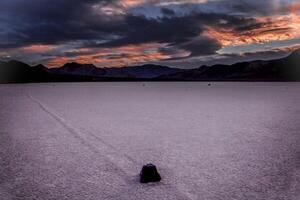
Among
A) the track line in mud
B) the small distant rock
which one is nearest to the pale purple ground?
the track line in mud

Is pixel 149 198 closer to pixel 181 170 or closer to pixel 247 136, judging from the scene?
pixel 181 170

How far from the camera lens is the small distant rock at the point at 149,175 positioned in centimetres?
542

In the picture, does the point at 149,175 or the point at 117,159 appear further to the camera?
the point at 117,159

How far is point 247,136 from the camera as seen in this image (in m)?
9.60

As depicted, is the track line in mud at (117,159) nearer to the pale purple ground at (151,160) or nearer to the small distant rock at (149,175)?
the pale purple ground at (151,160)

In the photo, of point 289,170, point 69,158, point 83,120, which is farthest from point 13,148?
point 289,170

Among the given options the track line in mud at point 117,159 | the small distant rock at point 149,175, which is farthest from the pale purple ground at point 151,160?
the small distant rock at point 149,175

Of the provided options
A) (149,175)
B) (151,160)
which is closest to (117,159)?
(151,160)

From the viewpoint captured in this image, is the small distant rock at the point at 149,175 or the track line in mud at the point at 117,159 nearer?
the track line in mud at the point at 117,159

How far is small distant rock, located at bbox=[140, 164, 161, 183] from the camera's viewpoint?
5415mm

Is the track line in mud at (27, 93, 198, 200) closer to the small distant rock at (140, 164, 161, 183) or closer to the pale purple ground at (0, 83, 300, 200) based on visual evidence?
the pale purple ground at (0, 83, 300, 200)

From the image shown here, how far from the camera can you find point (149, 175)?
215 inches

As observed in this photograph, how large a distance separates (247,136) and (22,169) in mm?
5866

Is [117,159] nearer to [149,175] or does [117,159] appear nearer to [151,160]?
[151,160]
